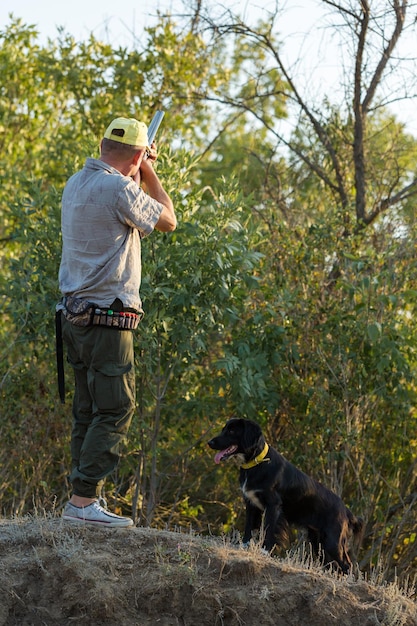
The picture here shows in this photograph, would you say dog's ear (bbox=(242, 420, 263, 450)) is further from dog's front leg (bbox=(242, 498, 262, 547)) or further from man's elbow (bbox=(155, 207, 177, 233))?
man's elbow (bbox=(155, 207, 177, 233))

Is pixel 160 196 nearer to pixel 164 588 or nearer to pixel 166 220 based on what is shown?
pixel 166 220

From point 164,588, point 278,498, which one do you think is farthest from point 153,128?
point 164,588

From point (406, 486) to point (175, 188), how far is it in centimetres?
344

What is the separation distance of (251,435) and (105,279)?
6.33ft

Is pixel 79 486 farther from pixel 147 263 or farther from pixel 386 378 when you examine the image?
pixel 386 378

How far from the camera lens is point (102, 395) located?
4547 millimetres

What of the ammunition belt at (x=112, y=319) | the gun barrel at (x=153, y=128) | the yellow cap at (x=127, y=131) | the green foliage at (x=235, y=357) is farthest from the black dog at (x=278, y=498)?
the yellow cap at (x=127, y=131)

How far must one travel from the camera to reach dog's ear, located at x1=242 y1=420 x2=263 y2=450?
5.91 meters

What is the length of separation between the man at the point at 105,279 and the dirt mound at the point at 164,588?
1.16ft

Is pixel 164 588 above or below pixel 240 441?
below

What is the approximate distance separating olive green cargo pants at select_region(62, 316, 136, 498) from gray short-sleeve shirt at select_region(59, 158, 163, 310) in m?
0.20

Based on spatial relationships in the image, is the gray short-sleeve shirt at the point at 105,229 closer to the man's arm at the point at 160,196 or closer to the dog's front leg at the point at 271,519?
the man's arm at the point at 160,196

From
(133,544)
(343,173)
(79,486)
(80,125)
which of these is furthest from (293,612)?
(80,125)

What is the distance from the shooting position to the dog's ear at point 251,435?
5.91 metres
